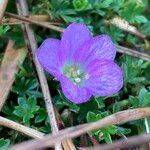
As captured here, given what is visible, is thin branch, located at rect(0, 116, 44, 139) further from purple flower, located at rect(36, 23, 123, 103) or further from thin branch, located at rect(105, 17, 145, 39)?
thin branch, located at rect(105, 17, 145, 39)

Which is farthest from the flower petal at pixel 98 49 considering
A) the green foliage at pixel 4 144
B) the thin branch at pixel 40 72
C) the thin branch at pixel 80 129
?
the green foliage at pixel 4 144

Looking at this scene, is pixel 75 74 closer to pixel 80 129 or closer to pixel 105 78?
pixel 105 78

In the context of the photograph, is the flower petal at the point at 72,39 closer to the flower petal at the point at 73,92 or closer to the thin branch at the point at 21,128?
the flower petal at the point at 73,92

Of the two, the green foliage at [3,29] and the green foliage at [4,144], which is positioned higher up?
the green foliage at [3,29]

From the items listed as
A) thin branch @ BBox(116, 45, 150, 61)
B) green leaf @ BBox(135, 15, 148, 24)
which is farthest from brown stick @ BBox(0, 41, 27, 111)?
green leaf @ BBox(135, 15, 148, 24)

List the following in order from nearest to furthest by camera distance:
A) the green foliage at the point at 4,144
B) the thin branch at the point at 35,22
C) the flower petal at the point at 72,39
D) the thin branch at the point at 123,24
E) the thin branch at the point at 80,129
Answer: the thin branch at the point at 80,129 < the green foliage at the point at 4,144 < the flower petal at the point at 72,39 < the thin branch at the point at 35,22 < the thin branch at the point at 123,24

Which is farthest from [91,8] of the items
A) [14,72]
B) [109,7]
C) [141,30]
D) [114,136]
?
[114,136]

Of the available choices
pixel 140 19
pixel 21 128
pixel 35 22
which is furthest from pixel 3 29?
pixel 140 19

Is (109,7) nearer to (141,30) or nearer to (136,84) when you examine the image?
(141,30)

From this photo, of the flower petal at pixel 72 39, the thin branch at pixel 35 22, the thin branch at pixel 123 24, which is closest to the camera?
the flower petal at pixel 72 39
